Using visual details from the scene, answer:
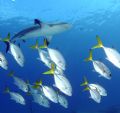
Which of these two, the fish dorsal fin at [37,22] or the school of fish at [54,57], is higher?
the fish dorsal fin at [37,22]

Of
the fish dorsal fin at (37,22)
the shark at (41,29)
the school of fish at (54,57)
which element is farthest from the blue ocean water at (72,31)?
the fish dorsal fin at (37,22)

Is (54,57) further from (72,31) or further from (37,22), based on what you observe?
(72,31)

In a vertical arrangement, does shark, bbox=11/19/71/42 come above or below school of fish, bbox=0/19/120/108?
above

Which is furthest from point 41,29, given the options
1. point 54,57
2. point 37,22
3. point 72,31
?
point 72,31

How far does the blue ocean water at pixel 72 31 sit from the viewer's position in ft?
98.6

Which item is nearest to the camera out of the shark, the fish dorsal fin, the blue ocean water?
the fish dorsal fin

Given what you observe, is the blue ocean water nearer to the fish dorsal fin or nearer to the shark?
the shark

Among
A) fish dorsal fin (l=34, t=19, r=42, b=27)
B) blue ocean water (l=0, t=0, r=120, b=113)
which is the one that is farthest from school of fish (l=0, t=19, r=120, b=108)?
blue ocean water (l=0, t=0, r=120, b=113)

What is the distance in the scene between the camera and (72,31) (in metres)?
41.3

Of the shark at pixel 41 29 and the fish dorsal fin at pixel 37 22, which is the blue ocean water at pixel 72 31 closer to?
the shark at pixel 41 29

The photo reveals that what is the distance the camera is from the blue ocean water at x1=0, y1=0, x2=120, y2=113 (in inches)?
1184

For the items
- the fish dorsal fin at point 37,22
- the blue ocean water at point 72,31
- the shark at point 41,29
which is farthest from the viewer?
the blue ocean water at point 72,31

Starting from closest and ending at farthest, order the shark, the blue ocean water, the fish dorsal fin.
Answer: the fish dorsal fin → the shark → the blue ocean water

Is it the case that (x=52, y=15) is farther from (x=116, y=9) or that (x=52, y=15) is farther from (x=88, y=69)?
(x=88, y=69)
